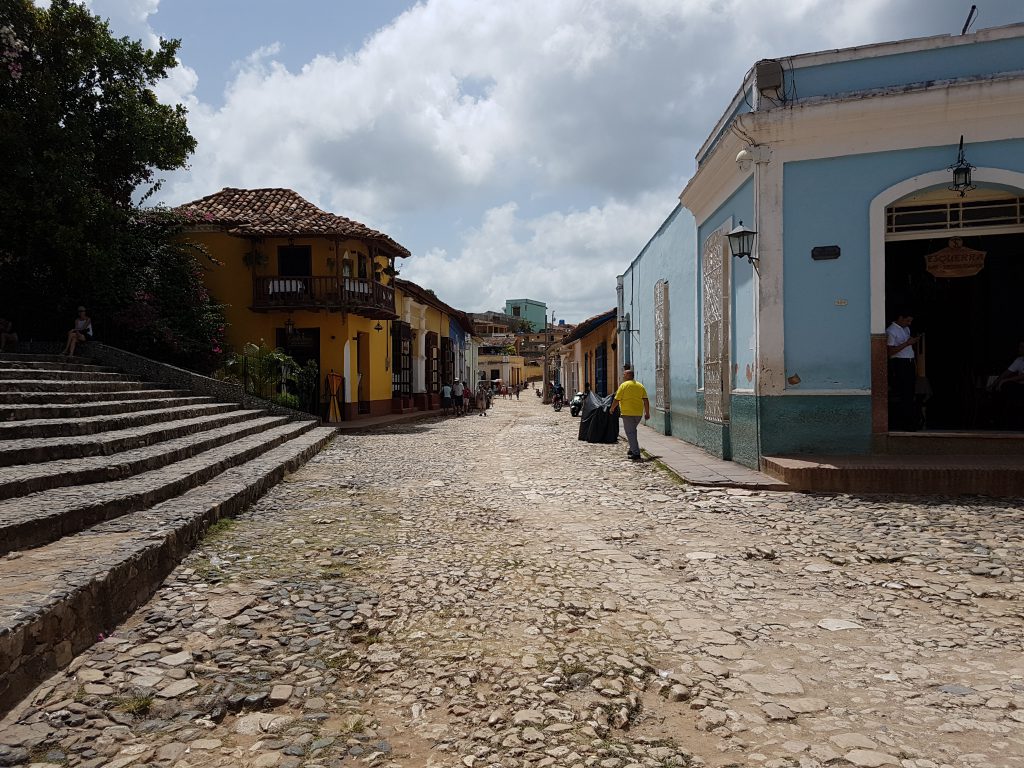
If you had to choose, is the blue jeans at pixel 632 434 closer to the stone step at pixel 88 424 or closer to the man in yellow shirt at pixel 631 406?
the man in yellow shirt at pixel 631 406

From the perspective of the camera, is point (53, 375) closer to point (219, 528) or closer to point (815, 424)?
point (219, 528)

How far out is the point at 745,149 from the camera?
7785mm

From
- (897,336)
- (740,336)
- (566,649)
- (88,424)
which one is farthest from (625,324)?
(566,649)

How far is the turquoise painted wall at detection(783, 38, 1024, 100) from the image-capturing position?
285 inches

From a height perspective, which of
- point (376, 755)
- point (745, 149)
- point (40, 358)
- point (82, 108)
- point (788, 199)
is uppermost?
point (82, 108)

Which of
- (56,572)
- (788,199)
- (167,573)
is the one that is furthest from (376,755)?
(788,199)

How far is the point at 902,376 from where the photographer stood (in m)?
7.86

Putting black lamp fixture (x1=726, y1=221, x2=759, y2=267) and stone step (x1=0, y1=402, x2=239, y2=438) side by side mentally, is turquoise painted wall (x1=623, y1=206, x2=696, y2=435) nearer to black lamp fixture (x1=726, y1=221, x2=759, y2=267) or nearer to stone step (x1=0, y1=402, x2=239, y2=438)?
black lamp fixture (x1=726, y1=221, x2=759, y2=267)

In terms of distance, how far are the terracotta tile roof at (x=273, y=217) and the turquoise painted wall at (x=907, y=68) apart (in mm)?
12704

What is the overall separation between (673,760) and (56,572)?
291 cm

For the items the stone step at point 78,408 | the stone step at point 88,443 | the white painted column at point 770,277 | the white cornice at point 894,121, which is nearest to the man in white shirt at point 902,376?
the white painted column at point 770,277

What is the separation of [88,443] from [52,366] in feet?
17.5

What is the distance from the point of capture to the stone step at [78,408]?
733cm

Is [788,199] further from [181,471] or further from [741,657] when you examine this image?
[181,471]
